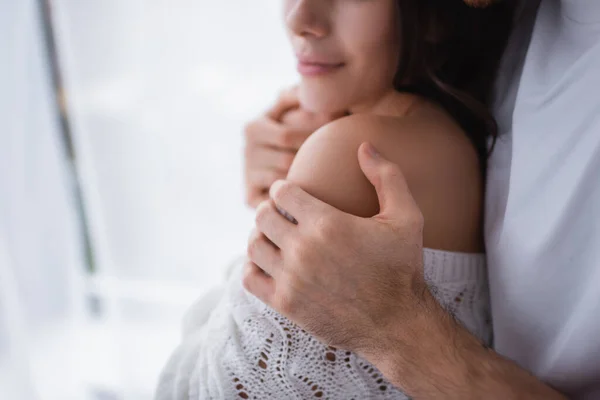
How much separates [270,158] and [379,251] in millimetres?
414

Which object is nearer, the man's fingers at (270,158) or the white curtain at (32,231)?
the man's fingers at (270,158)

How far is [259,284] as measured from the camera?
60 cm

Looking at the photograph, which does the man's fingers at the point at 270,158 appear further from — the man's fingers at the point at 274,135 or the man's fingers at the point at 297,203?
the man's fingers at the point at 297,203

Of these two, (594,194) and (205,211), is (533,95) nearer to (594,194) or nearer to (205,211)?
(594,194)

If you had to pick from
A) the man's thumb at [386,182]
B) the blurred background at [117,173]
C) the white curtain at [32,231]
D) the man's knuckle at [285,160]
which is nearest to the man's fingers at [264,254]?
the man's thumb at [386,182]

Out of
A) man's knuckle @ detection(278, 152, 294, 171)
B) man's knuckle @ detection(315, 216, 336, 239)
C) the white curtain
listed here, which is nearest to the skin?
man's knuckle @ detection(315, 216, 336, 239)

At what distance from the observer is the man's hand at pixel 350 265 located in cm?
54

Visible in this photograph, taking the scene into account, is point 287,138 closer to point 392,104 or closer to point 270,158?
point 270,158

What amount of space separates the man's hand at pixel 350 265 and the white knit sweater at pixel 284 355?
1.7 inches

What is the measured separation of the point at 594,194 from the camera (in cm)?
58

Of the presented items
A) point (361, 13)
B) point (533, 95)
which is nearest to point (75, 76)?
point (361, 13)

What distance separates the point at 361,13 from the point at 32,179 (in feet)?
4.66

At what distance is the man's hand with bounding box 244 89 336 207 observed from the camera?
2.90 feet

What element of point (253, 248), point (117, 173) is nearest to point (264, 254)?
point (253, 248)
